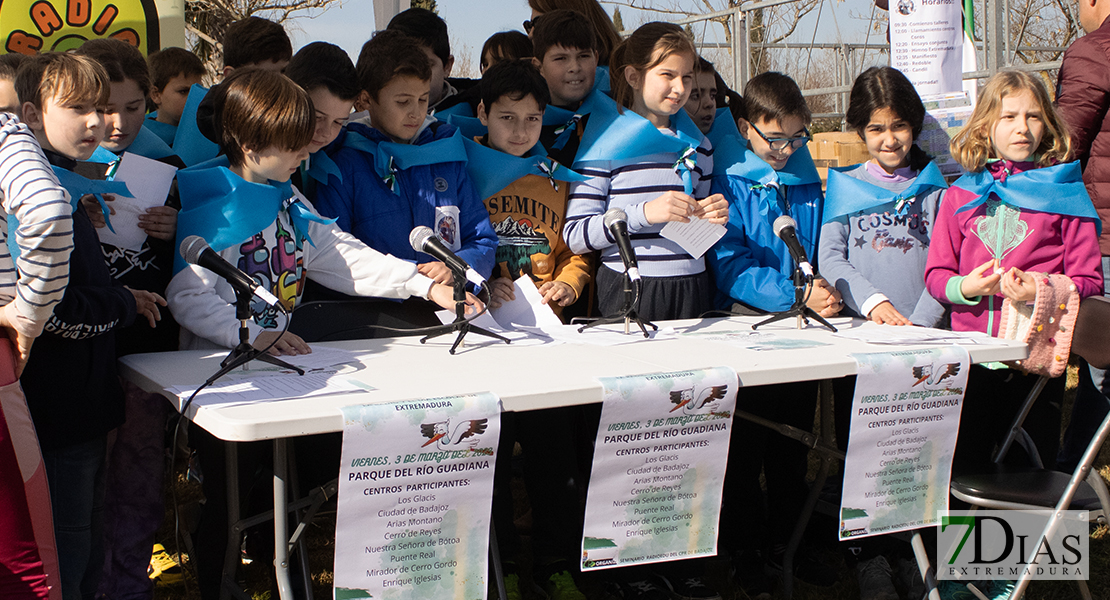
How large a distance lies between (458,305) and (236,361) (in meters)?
0.60

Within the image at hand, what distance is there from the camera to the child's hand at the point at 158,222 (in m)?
2.45

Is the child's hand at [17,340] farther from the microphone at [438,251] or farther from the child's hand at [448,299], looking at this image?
the child's hand at [448,299]

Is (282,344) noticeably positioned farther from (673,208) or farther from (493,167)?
(673,208)

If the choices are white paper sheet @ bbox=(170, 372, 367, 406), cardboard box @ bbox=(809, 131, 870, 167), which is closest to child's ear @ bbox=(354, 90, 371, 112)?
white paper sheet @ bbox=(170, 372, 367, 406)

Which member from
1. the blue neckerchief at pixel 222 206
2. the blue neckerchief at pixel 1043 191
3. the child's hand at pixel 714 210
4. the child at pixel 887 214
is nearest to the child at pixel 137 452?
the blue neckerchief at pixel 222 206

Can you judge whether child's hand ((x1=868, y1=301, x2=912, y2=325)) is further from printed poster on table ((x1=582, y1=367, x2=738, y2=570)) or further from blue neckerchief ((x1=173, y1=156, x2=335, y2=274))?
blue neckerchief ((x1=173, y1=156, x2=335, y2=274))

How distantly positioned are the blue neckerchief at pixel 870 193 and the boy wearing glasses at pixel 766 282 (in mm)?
134

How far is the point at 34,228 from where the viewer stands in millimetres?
1720

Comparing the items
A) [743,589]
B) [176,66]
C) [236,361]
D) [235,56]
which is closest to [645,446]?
[236,361]

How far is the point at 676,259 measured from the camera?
3135mm

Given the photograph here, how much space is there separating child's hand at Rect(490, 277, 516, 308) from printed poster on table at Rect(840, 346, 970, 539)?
1125 mm

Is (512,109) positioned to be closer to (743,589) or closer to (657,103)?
(657,103)

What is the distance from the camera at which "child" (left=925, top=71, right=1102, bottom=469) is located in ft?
9.22

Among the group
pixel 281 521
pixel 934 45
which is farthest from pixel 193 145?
pixel 934 45
